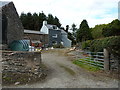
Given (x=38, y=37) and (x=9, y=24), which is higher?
(x=38, y=37)

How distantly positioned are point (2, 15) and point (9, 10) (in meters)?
1.26

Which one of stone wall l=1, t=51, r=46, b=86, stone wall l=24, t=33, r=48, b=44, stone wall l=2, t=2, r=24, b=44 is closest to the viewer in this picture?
stone wall l=1, t=51, r=46, b=86

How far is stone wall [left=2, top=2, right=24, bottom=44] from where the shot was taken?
7541mm

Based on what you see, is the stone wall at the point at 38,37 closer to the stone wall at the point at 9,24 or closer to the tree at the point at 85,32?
the tree at the point at 85,32

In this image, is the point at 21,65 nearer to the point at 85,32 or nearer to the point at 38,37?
the point at 85,32

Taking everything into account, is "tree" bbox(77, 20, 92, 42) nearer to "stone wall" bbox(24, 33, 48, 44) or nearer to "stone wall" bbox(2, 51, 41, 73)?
"stone wall" bbox(24, 33, 48, 44)

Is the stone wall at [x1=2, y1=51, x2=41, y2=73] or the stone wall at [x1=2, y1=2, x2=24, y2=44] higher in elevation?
the stone wall at [x1=2, y1=2, x2=24, y2=44]

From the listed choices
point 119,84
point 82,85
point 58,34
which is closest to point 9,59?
point 82,85

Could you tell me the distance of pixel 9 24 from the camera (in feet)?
26.5

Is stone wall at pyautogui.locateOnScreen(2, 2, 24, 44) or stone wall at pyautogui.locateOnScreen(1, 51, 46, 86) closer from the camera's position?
stone wall at pyautogui.locateOnScreen(1, 51, 46, 86)

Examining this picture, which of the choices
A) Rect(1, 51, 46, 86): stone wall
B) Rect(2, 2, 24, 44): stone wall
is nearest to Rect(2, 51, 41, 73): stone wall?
Rect(1, 51, 46, 86): stone wall

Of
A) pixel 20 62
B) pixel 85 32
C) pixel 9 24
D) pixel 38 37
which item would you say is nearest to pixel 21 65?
pixel 20 62

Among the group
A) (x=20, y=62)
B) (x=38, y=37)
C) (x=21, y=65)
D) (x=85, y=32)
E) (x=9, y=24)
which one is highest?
(x=85, y=32)

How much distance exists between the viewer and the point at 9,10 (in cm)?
830
